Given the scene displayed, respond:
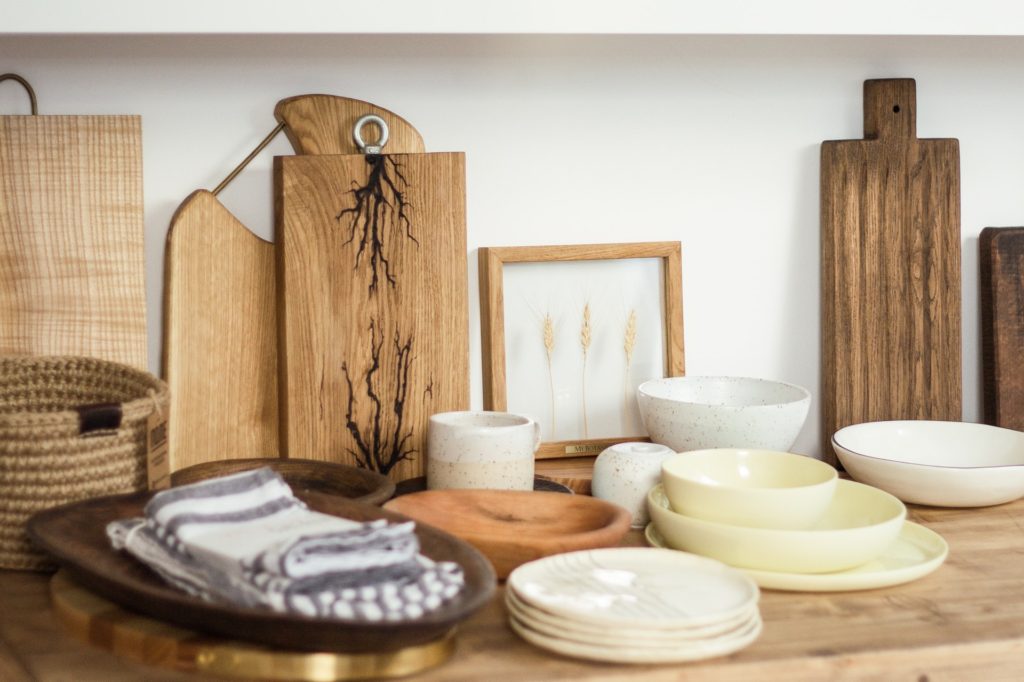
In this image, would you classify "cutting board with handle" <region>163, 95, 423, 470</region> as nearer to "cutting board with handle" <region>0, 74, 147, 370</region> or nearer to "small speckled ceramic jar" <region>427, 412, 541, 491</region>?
"cutting board with handle" <region>0, 74, 147, 370</region>

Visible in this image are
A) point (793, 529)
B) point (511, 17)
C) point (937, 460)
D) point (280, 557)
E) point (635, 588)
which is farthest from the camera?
point (937, 460)

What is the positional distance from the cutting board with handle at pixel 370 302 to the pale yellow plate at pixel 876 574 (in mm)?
452

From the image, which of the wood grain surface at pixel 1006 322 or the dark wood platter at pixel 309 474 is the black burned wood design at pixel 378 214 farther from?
the wood grain surface at pixel 1006 322

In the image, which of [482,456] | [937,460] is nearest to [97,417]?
[482,456]

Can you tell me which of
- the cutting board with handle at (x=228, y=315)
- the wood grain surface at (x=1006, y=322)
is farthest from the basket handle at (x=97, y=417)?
the wood grain surface at (x=1006, y=322)

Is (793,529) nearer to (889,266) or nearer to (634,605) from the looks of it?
(634,605)

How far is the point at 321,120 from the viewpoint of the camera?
1.23 metres

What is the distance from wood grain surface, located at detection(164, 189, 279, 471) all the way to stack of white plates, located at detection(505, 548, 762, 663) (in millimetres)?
482

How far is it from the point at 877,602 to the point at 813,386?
572mm

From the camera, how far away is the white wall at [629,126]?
1231 mm

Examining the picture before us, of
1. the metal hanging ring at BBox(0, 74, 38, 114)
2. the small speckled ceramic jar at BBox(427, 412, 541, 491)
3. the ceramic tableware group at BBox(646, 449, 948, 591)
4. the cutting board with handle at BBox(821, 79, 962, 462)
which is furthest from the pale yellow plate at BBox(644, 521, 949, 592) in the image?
the metal hanging ring at BBox(0, 74, 38, 114)

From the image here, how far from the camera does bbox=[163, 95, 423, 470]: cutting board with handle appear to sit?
1.17 m

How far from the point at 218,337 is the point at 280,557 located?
523mm

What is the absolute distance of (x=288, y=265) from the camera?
3.87ft
